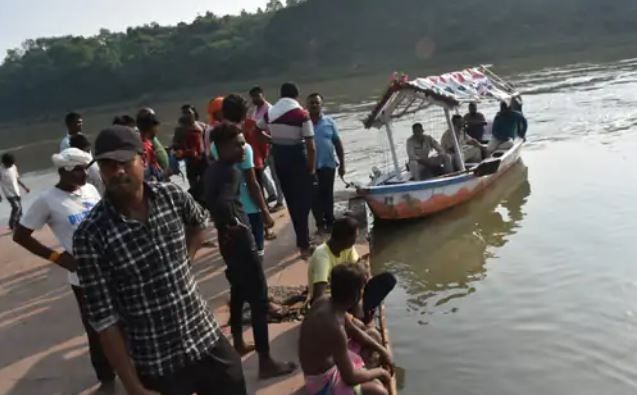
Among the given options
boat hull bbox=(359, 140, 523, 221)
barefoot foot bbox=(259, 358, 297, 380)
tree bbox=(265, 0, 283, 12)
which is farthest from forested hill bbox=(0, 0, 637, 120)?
barefoot foot bbox=(259, 358, 297, 380)

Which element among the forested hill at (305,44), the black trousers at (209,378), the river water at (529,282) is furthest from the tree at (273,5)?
the black trousers at (209,378)

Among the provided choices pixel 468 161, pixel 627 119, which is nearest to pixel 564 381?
pixel 468 161

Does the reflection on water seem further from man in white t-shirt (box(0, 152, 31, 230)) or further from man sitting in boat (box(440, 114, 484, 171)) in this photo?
man in white t-shirt (box(0, 152, 31, 230))

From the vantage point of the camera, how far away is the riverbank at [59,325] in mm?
4852

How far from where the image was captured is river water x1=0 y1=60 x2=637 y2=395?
220 inches

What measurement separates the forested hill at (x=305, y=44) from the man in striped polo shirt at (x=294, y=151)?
131 ft

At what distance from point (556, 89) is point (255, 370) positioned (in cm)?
2190

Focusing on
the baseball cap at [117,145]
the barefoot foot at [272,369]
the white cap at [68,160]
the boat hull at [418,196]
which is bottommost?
the boat hull at [418,196]

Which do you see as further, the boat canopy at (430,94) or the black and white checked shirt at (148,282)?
the boat canopy at (430,94)

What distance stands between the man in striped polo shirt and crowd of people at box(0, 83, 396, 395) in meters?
0.01

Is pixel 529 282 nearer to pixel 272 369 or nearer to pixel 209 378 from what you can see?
pixel 272 369

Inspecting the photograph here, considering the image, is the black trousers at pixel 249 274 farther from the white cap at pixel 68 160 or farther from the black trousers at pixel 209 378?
Answer: the black trousers at pixel 209 378

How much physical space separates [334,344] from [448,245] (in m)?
5.72

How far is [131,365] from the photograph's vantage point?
2521mm
